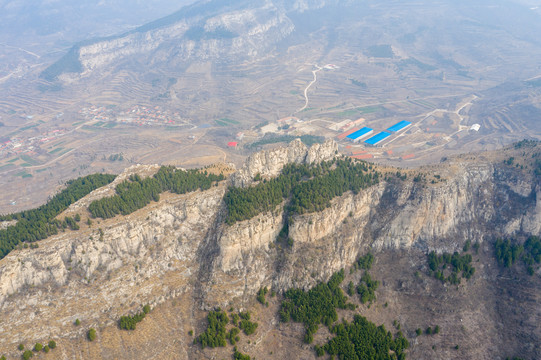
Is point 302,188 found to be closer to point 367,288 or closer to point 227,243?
point 227,243

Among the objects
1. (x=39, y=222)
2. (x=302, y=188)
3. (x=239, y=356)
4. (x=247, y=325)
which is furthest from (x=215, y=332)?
(x=39, y=222)

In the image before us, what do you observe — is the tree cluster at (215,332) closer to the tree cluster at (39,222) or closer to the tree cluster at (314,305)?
the tree cluster at (314,305)

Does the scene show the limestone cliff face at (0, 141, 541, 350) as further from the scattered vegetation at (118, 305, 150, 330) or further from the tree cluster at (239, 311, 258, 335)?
the tree cluster at (239, 311, 258, 335)

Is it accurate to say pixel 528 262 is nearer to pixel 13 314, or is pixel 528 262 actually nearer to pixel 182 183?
pixel 182 183

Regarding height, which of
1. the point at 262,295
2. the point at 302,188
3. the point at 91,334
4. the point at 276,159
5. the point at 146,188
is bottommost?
the point at 262,295

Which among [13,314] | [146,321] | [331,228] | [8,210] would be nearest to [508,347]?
[331,228]
